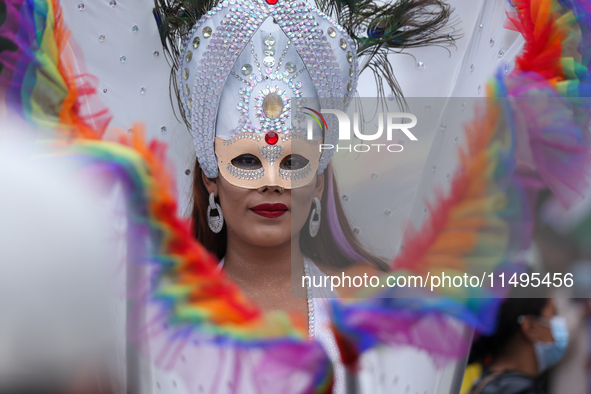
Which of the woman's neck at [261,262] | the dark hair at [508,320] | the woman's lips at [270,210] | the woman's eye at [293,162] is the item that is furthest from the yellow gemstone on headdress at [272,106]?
the dark hair at [508,320]

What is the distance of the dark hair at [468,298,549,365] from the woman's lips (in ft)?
1.79

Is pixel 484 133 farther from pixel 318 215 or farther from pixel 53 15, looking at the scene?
pixel 53 15

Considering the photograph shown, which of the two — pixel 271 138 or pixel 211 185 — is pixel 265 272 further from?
pixel 271 138

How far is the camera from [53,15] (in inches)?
50.2

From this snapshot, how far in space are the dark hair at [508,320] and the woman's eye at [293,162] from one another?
0.57 m

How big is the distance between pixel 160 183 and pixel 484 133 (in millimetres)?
618

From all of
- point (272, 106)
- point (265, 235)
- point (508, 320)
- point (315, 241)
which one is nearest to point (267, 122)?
point (272, 106)

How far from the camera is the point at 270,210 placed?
1427 millimetres

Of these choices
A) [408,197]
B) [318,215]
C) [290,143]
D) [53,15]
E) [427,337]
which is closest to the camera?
[427,337]

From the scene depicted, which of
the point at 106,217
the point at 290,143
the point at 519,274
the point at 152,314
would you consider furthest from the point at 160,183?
the point at 519,274

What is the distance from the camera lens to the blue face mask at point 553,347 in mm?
1091

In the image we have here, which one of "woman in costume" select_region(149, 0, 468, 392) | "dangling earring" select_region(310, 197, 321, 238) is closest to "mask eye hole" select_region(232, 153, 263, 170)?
"woman in costume" select_region(149, 0, 468, 392)

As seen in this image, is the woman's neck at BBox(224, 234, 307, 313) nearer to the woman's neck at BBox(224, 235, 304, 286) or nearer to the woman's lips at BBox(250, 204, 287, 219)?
the woman's neck at BBox(224, 235, 304, 286)

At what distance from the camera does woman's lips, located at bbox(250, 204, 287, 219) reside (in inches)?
55.8
